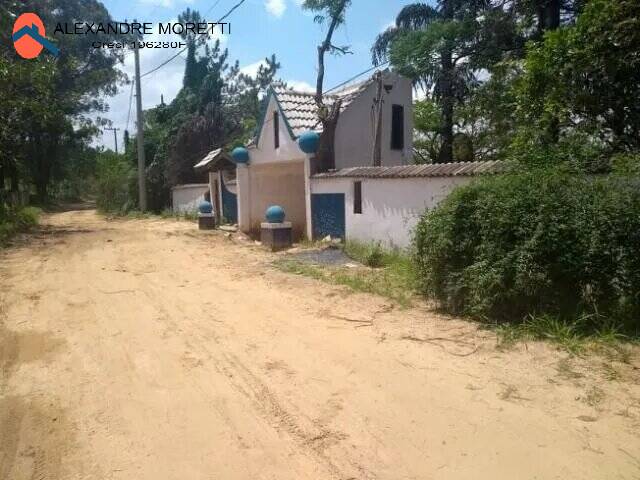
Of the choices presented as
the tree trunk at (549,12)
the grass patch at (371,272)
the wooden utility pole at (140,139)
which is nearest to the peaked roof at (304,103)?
the grass patch at (371,272)

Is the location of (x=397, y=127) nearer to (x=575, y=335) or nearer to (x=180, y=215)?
(x=575, y=335)

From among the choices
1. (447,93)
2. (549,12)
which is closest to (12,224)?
(447,93)

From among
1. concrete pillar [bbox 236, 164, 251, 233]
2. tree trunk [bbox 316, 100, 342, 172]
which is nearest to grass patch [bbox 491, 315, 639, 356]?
tree trunk [bbox 316, 100, 342, 172]

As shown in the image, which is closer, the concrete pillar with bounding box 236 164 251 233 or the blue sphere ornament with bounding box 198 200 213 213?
the concrete pillar with bounding box 236 164 251 233

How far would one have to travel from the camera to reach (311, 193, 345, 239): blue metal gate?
1271 centimetres

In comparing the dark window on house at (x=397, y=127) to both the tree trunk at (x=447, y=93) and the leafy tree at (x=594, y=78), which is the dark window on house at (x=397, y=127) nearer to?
the tree trunk at (x=447, y=93)

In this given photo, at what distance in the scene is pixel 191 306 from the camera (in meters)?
7.18

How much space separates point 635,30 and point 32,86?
17569 millimetres

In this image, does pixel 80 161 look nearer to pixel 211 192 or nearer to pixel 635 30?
pixel 211 192

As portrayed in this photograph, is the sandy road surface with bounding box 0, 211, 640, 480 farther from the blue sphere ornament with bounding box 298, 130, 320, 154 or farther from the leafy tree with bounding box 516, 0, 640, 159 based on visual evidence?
the blue sphere ornament with bounding box 298, 130, 320, 154

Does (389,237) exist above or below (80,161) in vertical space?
below

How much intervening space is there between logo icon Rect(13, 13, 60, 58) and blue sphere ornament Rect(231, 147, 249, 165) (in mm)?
7962

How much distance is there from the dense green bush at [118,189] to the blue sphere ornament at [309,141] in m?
17.7

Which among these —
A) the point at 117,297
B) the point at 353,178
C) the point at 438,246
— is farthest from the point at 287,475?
the point at 353,178
